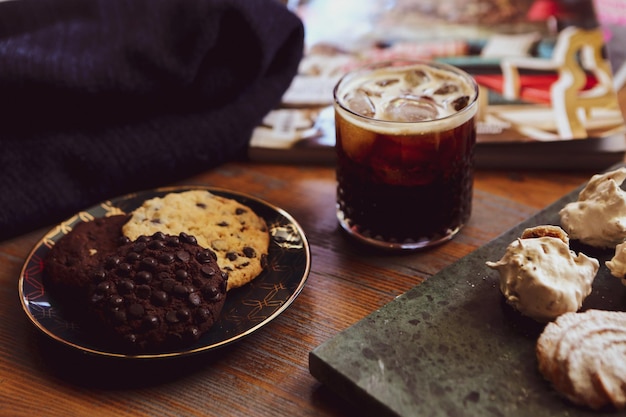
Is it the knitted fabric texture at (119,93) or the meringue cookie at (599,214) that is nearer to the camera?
the meringue cookie at (599,214)

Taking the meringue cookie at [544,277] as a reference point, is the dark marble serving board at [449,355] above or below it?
below

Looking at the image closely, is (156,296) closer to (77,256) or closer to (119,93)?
(77,256)

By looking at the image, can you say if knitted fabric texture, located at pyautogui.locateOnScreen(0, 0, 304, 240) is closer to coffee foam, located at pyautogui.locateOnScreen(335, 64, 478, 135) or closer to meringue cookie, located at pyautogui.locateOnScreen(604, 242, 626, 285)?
coffee foam, located at pyautogui.locateOnScreen(335, 64, 478, 135)

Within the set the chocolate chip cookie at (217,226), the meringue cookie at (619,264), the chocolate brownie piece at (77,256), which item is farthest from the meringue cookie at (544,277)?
the chocolate brownie piece at (77,256)

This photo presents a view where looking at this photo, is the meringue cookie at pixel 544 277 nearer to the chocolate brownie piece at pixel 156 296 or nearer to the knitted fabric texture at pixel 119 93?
the chocolate brownie piece at pixel 156 296

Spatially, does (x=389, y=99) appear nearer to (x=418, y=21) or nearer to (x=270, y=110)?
(x=270, y=110)

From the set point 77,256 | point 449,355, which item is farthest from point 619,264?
point 77,256

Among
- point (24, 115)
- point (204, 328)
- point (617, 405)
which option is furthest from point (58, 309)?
point (617, 405)
